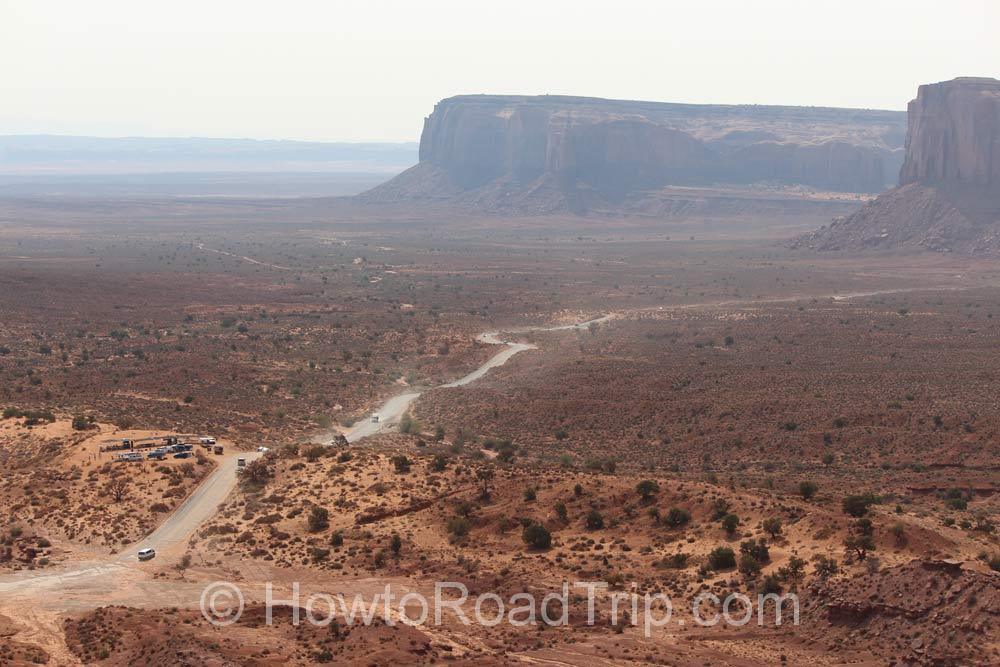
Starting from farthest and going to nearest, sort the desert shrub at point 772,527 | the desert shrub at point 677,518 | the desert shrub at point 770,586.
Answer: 1. the desert shrub at point 677,518
2. the desert shrub at point 772,527
3. the desert shrub at point 770,586

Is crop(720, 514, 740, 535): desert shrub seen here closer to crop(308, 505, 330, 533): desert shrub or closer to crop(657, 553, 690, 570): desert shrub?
crop(657, 553, 690, 570): desert shrub

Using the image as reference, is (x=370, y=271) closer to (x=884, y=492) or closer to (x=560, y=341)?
(x=560, y=341)

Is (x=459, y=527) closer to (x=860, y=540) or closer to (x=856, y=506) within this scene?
(x=856, y=506)

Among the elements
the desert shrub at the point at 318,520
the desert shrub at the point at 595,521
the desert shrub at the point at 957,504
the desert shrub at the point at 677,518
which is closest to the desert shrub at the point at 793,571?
the desert shrub at the point at 677,518

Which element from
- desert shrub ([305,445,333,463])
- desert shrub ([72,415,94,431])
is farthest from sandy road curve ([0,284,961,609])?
desert shrub ([72,415,94,431])

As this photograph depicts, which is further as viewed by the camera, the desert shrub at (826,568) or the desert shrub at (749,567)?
the desert shrub at (749,567)

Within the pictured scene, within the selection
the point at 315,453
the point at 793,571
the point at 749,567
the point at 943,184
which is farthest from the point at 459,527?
the point at 943,184

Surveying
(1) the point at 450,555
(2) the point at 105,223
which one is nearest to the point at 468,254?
(2) the point at 105,223

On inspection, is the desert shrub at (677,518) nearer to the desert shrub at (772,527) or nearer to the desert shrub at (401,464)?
the desert shrub at (772,527)
